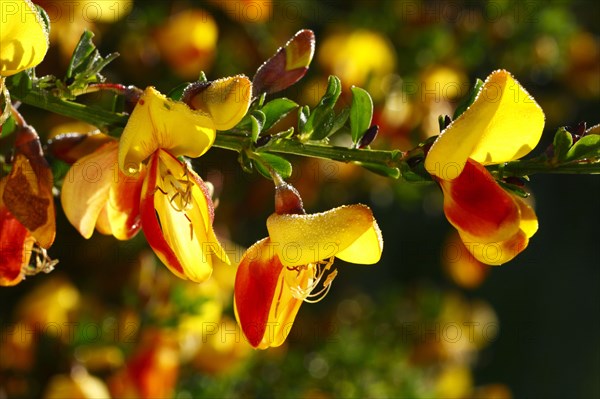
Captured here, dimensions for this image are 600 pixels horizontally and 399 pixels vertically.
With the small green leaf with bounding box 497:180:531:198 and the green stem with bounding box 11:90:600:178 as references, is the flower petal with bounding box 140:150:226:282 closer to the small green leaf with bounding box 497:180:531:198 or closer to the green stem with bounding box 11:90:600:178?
the green stem with bounding box 11:90:600:178

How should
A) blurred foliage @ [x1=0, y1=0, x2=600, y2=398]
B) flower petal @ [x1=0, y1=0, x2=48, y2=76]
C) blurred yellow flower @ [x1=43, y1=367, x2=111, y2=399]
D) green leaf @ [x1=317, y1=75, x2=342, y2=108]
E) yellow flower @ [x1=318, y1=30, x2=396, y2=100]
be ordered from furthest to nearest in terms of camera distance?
yellow flower @ [x1=318, y1=30, x2=396, y2=100] < blurred foliage @ [x1=0, y1=0, x2=600, y2=398] < blurred yellow flower @ [x1=43, y1=367, x2=111, y2=399] < green leaf @ [x1=317, y1=75, x2=342, y2=108] < flower petal @ [x1=0, y1=0, x2=48, y2=76]

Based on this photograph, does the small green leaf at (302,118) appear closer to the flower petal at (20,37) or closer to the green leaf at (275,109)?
the green leaf at (275,109)

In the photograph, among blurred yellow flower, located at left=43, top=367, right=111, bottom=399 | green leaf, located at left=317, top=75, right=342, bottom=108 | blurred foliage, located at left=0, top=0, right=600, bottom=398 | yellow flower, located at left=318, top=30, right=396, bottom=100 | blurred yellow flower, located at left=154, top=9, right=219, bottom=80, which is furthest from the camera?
yellow flower, located at left=318, top=30, right=396, bottom=100

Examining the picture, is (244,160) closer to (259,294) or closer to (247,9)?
(259,294)

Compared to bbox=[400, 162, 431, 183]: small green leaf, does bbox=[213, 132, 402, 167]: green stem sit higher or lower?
lower

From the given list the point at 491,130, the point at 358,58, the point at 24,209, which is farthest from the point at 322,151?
the point at 358,58

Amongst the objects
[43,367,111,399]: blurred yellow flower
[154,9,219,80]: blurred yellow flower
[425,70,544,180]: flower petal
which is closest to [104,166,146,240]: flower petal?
[425,70,544,180]: flower petal
